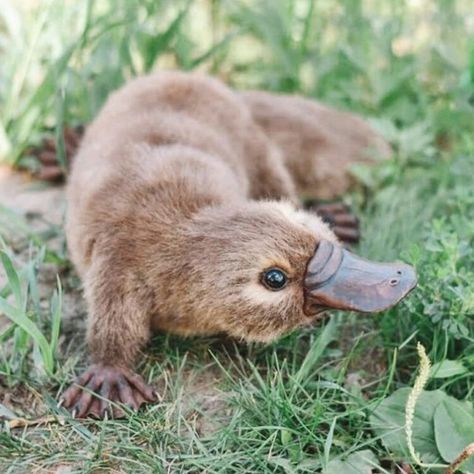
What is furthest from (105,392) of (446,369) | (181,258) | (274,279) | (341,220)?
(341,220)

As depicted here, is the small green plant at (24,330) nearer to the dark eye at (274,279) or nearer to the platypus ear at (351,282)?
the dark eye at (274,279)

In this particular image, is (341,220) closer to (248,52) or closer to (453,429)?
(453,429)

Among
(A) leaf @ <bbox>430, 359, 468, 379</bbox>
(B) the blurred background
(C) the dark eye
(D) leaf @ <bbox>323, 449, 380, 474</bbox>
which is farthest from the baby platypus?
(B) the blurred background

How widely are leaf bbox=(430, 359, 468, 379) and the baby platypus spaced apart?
0.31 metres

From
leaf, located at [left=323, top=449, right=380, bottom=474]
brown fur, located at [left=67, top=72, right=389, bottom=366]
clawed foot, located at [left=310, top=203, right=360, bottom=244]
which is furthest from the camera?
clawed foot, located at [left=310, top=203, right=360, bottom=244]

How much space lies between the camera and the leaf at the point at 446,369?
9.02 ft

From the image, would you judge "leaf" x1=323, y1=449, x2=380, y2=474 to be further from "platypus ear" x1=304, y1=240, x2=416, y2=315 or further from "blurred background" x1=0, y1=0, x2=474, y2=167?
"blurred background" x1=0, y1=0, x2=474, y2=167

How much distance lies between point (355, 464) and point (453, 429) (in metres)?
0.32

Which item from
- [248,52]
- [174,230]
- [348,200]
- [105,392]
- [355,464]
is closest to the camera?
[355,464]

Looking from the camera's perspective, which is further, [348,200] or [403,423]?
[348,200]

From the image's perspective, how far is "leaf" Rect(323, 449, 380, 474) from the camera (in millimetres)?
2518

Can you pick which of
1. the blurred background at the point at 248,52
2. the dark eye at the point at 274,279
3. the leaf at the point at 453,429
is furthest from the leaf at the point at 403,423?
the blurred background at the point at 248,52

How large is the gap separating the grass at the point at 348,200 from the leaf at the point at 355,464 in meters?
0.03

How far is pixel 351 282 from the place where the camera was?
2662 mm
